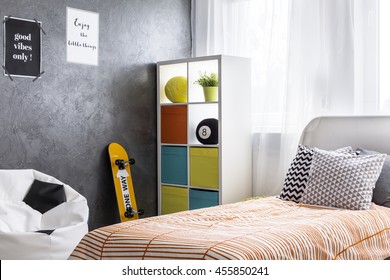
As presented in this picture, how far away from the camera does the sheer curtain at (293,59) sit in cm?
397

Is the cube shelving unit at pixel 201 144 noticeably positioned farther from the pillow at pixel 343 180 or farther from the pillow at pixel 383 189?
the pillow at pixel 383 189

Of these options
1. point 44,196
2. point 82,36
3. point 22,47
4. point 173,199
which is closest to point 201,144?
point 173,199

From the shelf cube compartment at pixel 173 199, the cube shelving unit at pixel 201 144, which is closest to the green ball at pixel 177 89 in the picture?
the cube shelving unit at pixel 201 144

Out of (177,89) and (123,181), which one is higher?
(177,89)

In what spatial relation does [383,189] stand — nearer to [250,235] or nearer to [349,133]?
[349,133]

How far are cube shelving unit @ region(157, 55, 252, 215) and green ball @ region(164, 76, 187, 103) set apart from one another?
0.14ft

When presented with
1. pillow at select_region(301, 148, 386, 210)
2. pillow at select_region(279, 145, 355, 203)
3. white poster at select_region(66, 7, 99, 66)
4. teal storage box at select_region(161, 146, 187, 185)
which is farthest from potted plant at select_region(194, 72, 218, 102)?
pillow at select_region(301, 148, 386, 210)

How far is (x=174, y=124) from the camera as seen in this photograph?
468 centimetres

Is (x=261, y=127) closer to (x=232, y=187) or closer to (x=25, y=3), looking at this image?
(x=232, y=187)

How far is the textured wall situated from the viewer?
12.7 ft

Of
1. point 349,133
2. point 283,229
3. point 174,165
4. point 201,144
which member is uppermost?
point 349,133

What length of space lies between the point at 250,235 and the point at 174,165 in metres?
2.24

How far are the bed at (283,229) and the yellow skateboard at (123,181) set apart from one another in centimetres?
127

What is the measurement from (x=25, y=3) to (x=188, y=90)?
1446mm
